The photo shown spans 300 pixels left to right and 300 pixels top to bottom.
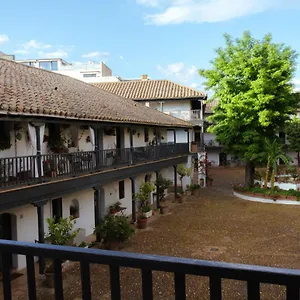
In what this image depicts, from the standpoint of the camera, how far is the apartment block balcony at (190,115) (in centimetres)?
3134

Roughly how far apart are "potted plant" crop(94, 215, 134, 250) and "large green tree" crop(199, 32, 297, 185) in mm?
13196

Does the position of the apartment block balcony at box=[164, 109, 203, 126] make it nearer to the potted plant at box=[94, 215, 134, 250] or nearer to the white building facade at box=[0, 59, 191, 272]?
the white building facade at box=[0, 59, 191, 272]

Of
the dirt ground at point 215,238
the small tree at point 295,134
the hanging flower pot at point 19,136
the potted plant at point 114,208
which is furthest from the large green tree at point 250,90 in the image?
the small tree at point 295,134

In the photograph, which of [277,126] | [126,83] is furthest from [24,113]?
[126,83]

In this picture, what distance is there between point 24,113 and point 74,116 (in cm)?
241

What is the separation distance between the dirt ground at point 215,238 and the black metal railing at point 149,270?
6270 millimetres

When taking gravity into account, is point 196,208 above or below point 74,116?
below

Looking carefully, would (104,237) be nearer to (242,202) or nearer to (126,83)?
(242,202)

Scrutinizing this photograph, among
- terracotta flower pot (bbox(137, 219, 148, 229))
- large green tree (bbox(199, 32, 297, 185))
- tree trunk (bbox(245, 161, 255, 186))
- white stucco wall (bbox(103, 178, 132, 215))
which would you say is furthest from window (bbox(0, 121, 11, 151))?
tree trunk (bbox(245, 161, 255, 186))

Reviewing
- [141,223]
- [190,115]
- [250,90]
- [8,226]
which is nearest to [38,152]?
[8,226]

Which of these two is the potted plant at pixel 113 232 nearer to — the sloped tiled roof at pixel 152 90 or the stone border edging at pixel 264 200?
the stone border edging at pixel 264 200

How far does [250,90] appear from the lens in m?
22.4

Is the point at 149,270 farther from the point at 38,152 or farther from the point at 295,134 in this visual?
the point at 295,134

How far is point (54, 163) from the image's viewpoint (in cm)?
1103
